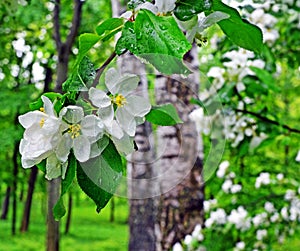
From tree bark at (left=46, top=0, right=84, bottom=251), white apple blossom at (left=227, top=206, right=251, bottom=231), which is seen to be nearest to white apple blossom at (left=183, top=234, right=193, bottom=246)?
white apple blossom at (left=227, top=206, right=251, bottom=231)

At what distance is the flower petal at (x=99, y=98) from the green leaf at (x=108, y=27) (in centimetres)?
4

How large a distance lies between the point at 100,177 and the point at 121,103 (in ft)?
0.19

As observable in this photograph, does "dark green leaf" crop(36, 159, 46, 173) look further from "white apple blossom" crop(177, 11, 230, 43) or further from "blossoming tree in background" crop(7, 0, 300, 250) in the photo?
"white apple blossom" crop(177, 11, 230, 43)

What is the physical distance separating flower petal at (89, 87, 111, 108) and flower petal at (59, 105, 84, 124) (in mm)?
14

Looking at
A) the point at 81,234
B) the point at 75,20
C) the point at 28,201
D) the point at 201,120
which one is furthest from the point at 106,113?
the point at 81,234

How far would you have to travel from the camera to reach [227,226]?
1.46 meters

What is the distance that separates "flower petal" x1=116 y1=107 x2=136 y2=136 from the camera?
38 centimetres

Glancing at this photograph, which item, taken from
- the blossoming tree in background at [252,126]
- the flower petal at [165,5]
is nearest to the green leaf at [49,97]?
the flower petal at [165,5]

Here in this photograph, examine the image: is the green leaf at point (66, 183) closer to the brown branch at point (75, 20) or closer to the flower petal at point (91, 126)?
the flower petal at point (91, 126)

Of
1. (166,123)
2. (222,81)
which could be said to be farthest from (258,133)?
(166,123)

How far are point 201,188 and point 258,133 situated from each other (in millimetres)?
298

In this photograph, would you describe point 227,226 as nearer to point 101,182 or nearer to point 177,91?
point 177,91

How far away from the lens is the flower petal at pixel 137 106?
389mm

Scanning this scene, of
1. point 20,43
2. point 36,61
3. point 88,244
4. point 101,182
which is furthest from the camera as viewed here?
point 88,244
